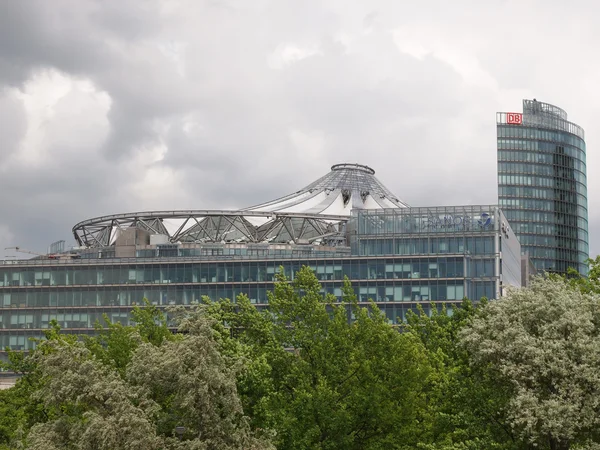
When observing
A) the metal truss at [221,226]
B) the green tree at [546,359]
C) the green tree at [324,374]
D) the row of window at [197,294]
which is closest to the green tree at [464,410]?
the green tree at [324,374]

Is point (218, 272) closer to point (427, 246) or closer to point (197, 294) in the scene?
point (197, 294)

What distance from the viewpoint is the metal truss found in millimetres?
166625

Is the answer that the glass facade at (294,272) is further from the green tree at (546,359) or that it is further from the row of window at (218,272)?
the green tree at (546,359)

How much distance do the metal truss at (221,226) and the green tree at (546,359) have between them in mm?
117204

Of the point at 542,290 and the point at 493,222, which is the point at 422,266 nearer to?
the point at 493,222

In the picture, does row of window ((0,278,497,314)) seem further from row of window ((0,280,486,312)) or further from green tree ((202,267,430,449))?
green tree ((202,267,430,449))

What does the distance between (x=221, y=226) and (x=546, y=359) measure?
436 feet

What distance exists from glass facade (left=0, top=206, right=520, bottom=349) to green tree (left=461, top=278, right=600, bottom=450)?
91.8 meters

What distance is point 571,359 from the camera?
142 feet

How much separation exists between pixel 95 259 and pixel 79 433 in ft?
348

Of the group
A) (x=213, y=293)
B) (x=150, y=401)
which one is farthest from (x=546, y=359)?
(x=213, y=293)

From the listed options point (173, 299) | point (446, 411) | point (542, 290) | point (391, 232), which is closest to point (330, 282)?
point (391, 232)

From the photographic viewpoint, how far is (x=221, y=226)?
173625 mm

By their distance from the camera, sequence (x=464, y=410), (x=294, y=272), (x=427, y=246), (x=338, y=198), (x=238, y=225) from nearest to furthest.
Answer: (x=464, y=410) → (x=427, y=246) → (x=294, y=272) → (x=238, y=225) → (x=338, y=198)
